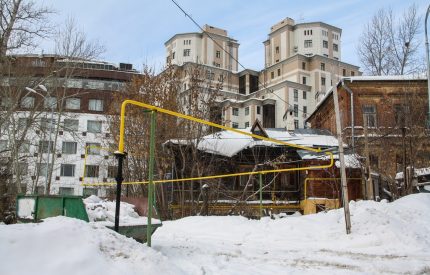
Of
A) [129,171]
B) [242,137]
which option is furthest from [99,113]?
[242,137]

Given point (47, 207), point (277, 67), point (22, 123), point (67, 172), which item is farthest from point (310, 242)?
point (277, 67)

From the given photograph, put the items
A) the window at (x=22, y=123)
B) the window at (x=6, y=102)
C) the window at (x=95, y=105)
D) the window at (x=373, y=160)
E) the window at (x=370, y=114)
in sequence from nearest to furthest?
the window at (x=373, y=160), the window at (x=6, y=102), the window at (x=22, y=123), the window at (x=370, y=114), the window at (x=95, y=105)

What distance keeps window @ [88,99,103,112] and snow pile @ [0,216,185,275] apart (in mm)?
53071

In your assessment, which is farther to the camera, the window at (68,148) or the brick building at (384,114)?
the window at (68,148)

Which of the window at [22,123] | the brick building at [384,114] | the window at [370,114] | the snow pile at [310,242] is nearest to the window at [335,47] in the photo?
the brick building at [384,114]

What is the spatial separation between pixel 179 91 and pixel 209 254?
1819 centimetres

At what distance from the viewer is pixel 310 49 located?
3452 inches

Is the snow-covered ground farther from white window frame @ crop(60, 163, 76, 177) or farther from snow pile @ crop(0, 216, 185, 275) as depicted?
white window frame @ crop(60, 163, 76, 177)

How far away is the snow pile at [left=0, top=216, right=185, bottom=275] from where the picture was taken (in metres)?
4.74

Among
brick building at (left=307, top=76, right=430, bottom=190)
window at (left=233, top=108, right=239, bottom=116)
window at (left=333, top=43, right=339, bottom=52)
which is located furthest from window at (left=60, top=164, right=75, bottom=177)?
window at (left=333, top=43, right=339, bottom=52)

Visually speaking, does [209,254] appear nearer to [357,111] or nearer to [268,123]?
[357,111]

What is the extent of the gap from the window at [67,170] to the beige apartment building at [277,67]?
32461 millimetres

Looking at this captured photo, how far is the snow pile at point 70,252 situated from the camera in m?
4.74

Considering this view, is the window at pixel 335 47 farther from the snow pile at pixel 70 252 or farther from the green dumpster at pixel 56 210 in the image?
the snow pile at pixel 70 252
